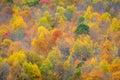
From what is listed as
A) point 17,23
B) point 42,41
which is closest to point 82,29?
point 42,41

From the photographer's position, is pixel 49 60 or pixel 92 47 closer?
pixel 49 60

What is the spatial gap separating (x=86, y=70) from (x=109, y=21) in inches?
1252

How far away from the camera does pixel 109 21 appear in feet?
341

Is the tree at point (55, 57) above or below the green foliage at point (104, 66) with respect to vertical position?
above

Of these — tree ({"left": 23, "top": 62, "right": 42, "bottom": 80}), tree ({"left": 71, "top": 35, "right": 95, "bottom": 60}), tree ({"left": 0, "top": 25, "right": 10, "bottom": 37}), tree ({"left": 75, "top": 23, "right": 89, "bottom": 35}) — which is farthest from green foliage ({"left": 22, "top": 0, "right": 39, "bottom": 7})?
tree ({"left": 23, "top": 62, "right": 42, "bottom": 80})

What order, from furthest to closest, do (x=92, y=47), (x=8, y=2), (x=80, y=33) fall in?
(x=8, y=2) → (x=80, y=33) → (x=92, y=47)

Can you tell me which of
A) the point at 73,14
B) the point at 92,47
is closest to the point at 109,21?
the point at 73,14

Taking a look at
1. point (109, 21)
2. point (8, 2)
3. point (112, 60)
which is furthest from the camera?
point (8, 2)

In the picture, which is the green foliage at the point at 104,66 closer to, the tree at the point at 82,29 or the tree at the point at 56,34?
the tree at the point at 82,29

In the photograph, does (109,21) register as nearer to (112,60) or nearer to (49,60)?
(112,60)

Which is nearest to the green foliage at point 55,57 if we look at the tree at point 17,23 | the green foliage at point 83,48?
the green foliage at point 83,48

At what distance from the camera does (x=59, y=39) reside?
9394 cm

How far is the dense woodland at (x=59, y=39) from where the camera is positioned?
2933 inches

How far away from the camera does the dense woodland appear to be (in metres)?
74.5
